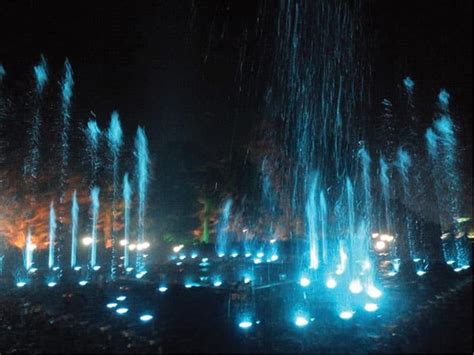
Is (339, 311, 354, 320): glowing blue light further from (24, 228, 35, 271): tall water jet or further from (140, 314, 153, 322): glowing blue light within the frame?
(24, 228, 35, 271): tall water jet

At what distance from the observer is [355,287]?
11.2 m

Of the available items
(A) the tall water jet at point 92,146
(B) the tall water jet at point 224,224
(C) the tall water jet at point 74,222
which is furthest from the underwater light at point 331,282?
(A) the tall water jet at point 92,146

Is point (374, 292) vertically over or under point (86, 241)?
under

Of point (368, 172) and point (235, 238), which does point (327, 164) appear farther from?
point (235, 238)

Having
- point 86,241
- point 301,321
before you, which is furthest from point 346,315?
point 86,241

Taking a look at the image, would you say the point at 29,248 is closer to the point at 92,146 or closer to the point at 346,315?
the point at 92,146

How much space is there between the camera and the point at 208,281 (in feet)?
45.5

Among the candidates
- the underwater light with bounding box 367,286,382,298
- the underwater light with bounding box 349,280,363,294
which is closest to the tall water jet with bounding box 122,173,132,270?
the underwater light with bounding box 349,280,363,294

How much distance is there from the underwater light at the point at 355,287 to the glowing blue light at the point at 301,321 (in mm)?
2326

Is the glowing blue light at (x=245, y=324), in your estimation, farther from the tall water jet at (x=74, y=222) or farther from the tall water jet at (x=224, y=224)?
the tall water jet at (x=224, y=224)

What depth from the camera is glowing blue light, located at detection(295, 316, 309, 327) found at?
859 centimetres

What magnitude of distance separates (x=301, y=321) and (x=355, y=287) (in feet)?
10.3

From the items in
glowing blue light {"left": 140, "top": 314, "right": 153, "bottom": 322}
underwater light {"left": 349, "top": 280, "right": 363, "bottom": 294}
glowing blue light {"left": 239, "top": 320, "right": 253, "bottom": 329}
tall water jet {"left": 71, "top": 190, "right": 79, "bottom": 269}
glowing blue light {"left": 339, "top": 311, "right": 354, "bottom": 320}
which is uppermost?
→ tall water jet {"left": 71, "top": 190, "right": 79, "bottom": 269}

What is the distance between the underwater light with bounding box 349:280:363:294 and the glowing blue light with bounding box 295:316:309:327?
2.33 m
